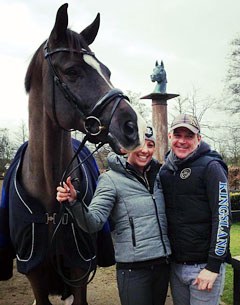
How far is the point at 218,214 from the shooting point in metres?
1.98

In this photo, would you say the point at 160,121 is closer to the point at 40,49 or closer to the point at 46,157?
the point at 40,49

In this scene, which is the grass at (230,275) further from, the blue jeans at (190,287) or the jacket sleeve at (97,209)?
the jacket sleeve at (97,209)

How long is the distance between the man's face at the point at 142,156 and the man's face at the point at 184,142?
0.17m

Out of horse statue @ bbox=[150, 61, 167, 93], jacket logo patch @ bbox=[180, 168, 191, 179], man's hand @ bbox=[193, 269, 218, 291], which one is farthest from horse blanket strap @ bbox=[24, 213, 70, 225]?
horse statue @ bbox=[150, 61, 167, 93]

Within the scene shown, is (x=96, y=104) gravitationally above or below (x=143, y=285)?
above

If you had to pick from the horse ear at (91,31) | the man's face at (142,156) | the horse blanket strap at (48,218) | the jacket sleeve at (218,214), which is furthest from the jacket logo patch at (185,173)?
the horse ear at (91,31)

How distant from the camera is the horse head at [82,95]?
1795 millimetres

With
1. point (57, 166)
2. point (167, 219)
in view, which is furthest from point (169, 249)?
point (57, 166)

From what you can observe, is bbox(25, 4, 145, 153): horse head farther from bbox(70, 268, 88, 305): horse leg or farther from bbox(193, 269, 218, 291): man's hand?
bbox(70, 268, 88, 305): horse leg

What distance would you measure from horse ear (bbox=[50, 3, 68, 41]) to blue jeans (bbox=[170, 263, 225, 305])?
1595mm

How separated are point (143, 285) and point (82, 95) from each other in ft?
3.89

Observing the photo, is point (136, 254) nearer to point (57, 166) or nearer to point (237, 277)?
point (57, 166)

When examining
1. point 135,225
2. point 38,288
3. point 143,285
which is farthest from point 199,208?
point 38,288

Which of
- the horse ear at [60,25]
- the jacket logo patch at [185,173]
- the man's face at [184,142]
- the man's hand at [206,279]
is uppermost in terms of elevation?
the horse ear at [60,25]
